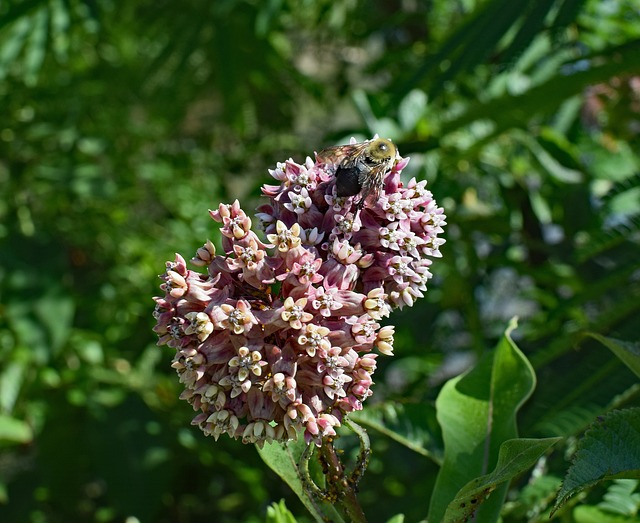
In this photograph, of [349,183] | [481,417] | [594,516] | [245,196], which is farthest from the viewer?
[245,196]

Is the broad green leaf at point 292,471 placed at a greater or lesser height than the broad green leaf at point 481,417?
greater

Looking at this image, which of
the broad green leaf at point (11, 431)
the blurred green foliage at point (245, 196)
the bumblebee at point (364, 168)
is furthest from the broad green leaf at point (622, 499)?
the broad green leaf at point (11, 431)

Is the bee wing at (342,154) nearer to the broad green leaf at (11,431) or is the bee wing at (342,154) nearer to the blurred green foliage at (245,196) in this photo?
the blurred green foliage at (245,196)

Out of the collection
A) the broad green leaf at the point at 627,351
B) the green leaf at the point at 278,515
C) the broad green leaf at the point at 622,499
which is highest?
the broad green leaf at the point at 627,351

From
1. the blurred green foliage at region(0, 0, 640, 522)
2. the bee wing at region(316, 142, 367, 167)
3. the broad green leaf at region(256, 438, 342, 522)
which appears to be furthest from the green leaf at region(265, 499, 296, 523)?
the bee wing at region(316, 142, 367, 167)

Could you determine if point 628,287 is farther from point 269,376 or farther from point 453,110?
point 269,376

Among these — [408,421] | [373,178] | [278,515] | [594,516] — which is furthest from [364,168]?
[594,516]

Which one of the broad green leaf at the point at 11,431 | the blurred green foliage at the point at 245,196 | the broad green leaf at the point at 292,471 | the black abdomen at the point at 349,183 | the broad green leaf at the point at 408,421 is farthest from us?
the broad green leaf at the point at 11,431

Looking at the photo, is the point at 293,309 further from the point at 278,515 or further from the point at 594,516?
the point at 594,516
